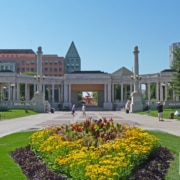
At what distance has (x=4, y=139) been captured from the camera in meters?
17.5

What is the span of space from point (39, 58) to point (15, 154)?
178ft

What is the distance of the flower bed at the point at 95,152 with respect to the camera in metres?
7.27

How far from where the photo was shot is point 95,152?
855 centimetres

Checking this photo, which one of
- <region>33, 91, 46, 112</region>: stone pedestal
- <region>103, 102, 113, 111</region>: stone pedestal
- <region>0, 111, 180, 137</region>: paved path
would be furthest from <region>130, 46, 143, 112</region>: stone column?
<region>0, 111, 180, 137</region>: paved path

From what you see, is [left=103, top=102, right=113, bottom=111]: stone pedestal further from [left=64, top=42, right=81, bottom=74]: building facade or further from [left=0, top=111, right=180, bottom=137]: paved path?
[left=64, top=42, right=81, bottom=74]: building facade

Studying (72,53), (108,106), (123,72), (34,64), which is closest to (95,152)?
(108,106)

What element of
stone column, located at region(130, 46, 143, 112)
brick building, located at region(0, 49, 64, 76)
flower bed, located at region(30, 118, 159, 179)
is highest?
brick building, located at region(0, 49, 64, 76)

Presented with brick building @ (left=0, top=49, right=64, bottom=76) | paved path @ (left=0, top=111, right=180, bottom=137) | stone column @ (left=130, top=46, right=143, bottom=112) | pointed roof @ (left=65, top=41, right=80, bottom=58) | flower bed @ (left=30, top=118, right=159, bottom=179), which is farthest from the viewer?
pointed roof @ (left=65, top=41, right=80, bottom=58)

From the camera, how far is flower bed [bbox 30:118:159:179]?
7.27 meters

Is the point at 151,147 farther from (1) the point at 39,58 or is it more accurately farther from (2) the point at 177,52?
(1) the point at 39,58

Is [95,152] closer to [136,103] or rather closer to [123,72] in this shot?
[136,103]

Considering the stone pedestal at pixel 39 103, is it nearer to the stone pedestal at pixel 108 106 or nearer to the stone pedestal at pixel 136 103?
the stone pedestal at pixel 136 103

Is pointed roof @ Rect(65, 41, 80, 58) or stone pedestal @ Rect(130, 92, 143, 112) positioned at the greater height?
pointed roof @ Rect(65, 41, 80, 58)

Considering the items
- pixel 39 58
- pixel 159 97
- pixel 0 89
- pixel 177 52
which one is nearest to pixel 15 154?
pixel 177 52
